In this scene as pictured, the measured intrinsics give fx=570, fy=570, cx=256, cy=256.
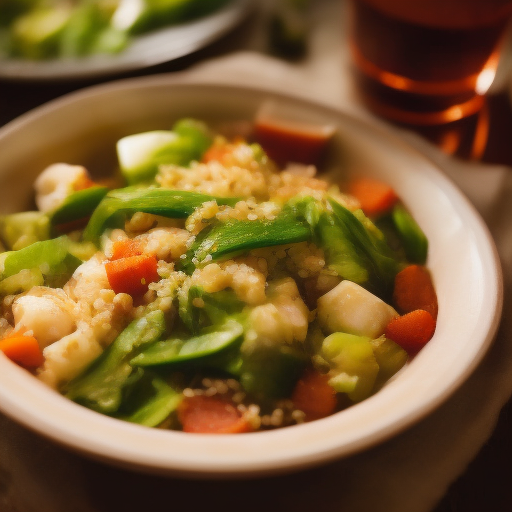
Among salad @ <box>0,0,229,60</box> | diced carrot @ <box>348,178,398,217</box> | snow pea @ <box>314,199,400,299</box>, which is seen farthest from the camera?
salad @ <box>0,0,229,60</box>

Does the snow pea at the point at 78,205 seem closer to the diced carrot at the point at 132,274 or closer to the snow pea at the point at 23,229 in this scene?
the snow pea at the point at 23,229

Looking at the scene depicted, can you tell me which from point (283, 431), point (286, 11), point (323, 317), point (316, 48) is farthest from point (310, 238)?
point (286, 11)

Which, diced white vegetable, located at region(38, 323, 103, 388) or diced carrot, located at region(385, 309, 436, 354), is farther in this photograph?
diced carrot, located at region(385, 309, 436, 354)

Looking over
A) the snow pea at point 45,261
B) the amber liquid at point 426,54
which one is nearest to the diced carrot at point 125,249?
the snow pea at point 45,261

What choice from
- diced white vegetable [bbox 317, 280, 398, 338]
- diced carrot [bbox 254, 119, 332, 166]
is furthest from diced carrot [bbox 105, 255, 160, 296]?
diced carrot [bbox 254, 119, 332, 166]

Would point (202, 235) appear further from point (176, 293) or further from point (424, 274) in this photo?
point (424, 274)

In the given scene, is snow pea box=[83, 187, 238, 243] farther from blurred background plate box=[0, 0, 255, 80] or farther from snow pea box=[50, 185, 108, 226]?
blurred background plate box=[0, 0, 255, 80]

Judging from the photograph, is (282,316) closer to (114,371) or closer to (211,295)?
(211,295)
